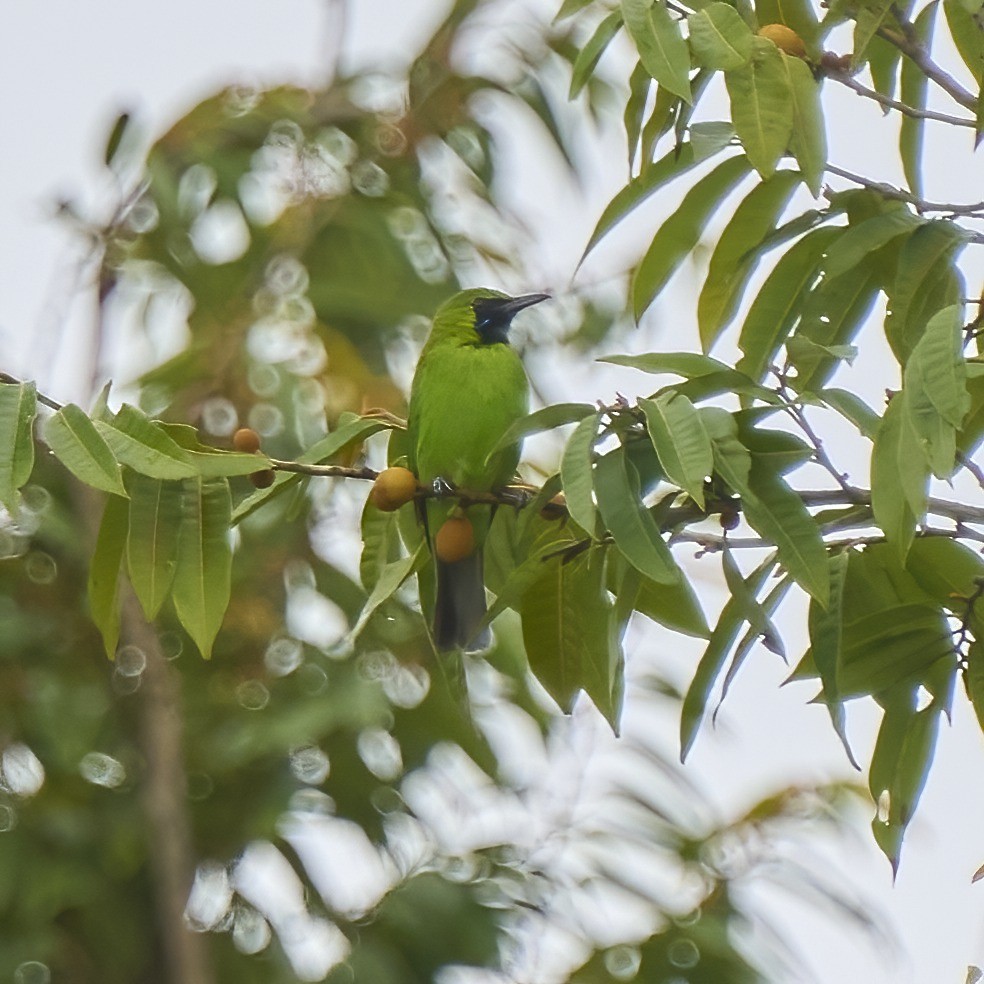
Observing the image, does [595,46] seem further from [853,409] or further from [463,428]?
[463,428]

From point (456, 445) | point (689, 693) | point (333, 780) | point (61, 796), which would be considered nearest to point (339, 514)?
point (333, 780)

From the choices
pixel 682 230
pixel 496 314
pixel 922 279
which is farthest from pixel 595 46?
pixel 496 314

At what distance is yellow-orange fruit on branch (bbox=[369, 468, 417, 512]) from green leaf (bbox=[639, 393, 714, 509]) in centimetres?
53

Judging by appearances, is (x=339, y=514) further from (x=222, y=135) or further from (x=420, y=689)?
(x=222, y=135)

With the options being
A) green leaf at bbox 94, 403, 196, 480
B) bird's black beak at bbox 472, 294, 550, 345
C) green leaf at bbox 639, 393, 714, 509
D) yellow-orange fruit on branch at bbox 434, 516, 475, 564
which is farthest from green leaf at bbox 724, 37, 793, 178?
bird's black beak at bbox 472, 294, 550, 345

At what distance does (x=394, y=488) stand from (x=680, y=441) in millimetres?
623

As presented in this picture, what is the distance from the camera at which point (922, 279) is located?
2.50 metres

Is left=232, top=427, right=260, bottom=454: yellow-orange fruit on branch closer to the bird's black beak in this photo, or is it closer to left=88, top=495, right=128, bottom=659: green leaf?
left=88, top=495, right=128, bottom=659: green leaf

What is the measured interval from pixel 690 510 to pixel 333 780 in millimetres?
2909

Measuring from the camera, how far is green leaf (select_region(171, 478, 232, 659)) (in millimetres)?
2371

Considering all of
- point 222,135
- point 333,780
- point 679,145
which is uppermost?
point 679,145

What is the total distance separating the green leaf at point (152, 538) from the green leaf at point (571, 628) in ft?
1.70

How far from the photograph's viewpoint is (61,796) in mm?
4934

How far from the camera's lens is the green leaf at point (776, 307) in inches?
104
